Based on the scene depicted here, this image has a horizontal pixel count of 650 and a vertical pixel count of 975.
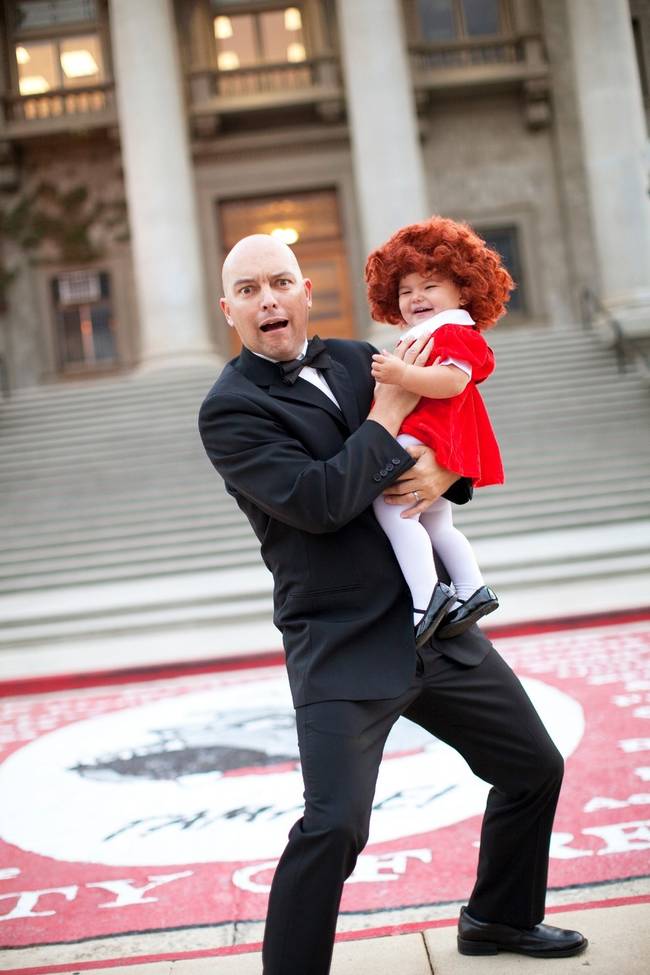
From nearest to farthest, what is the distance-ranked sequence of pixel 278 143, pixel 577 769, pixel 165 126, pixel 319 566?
pixel 319 566
pixel 577 769
pixel 165 126
pixel 278 143

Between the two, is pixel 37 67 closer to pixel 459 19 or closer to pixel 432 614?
pixel 459 19

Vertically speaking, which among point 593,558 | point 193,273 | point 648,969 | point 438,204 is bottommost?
point 648,969

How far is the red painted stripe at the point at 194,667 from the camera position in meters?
7.51

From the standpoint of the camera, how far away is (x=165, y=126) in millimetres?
16219

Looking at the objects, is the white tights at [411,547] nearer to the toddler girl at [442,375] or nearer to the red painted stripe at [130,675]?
the toddler girl at [442,375]

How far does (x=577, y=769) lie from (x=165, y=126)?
14.2 meters

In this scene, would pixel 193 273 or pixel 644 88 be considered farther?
pixel 644 88

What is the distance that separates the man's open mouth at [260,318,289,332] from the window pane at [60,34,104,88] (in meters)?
20.5

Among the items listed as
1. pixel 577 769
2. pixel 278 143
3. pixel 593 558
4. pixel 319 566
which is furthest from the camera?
pixel 278 143

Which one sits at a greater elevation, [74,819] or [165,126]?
[165,126]

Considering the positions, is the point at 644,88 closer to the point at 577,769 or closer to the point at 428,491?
the point at 577,769

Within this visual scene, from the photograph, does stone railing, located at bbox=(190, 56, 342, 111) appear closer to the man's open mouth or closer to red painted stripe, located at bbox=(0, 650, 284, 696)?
red painted stripe, located at bbox=(0, 650, 284, 696)

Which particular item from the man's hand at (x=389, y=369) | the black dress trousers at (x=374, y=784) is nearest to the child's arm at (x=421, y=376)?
the man's hand at (x=389, y=369)

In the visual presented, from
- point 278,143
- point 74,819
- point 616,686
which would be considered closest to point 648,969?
point 74,819
